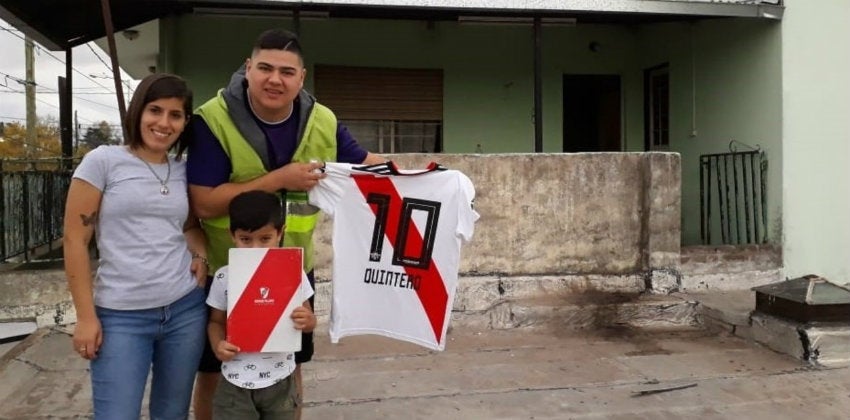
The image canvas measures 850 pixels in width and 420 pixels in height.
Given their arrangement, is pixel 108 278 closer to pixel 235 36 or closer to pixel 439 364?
pixel 439 364

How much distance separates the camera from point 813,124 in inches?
288

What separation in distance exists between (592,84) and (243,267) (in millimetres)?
9422

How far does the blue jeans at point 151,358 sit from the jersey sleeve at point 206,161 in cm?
43

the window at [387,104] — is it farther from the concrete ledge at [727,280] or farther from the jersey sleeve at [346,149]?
the jersey sleeve at [346,149]

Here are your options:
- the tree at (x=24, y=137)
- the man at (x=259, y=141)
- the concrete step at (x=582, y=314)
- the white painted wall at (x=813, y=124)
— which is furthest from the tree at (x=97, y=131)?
the man at (x=259, y=141)

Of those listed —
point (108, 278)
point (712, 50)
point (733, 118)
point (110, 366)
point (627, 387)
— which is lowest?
point (627, 387)

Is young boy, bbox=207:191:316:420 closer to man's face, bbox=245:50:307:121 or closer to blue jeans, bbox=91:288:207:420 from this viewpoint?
blue jeans, bbox=91:288:207:420

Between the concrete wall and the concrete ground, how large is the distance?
2.58ft

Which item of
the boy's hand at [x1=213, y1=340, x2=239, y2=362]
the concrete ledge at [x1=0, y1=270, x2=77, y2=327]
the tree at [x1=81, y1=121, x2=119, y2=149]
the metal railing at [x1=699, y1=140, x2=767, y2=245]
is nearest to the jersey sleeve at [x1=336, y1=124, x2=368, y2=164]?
the boy's hand at [x1=213, y1=340, x2=239, y2=362]

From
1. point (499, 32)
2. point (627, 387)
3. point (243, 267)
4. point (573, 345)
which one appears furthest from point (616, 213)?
point (243, 267)

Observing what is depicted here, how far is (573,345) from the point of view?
18.9ft

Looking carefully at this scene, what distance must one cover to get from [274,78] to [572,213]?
4482mm

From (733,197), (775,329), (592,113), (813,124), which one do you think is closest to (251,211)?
(775,329)

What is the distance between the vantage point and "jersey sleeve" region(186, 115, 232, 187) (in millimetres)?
2631
